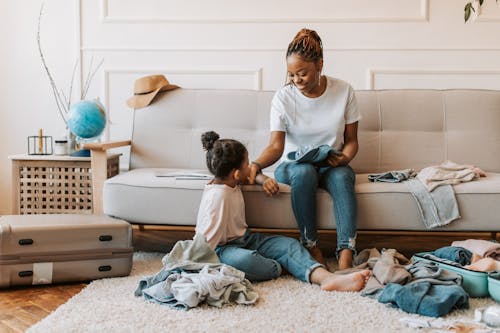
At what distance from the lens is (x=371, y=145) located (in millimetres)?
3166

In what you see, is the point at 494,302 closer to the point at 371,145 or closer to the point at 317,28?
the point at 371,145

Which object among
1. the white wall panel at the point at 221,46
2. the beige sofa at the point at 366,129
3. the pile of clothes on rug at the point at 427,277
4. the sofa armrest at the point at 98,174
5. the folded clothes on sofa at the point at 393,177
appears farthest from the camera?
the white wall panel at the point at 221,46

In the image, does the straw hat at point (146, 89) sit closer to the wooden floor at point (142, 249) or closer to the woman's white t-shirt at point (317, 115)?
the wooden floor at point (142, 249)

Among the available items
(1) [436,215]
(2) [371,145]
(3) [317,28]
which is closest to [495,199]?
(1) [436,215]

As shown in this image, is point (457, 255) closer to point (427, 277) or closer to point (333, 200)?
point (427, 277)

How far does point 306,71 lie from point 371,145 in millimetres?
734

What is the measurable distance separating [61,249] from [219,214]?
61 cm

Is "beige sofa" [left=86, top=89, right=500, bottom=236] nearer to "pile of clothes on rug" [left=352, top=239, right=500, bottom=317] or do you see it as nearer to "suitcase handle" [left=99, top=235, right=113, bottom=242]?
"suitcase handle" [left=99, top=235, right=113, bottom=242]

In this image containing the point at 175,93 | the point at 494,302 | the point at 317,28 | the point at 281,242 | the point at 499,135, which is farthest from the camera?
the point at 317,28

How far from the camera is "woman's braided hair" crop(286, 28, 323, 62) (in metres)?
2.57

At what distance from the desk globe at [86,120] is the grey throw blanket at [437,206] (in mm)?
1589

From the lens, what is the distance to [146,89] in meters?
3.33

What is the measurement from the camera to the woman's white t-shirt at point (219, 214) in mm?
2418

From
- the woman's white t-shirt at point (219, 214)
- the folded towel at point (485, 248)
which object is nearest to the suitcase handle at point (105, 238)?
the woman's white t-shirt at point (219, 214)
